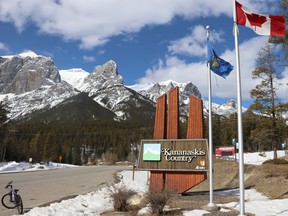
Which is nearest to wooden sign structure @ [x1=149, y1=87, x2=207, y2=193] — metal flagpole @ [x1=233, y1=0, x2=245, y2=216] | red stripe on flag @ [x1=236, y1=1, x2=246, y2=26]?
metal flagpole @ [x1=233, y1=0, x2=245, y2=216]

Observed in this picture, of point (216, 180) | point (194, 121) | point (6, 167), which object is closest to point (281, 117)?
point (216, 180)

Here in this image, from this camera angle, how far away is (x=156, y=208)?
12.5 m

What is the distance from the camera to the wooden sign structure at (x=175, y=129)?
20094 millimetres

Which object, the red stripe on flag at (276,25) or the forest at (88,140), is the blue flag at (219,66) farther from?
the forest at (88,140)

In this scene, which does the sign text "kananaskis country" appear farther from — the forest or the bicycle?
the forest

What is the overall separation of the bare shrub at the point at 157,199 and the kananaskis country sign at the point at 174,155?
24.0 feet

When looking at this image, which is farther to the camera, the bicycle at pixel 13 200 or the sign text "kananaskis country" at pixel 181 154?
the sign text "kananaskis country" at pixel 181 154

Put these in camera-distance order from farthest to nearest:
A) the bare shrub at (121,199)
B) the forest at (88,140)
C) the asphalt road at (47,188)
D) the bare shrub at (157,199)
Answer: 1. the forest at (88,140)
2. the asphalt road at (47,188)
3. the bare shrub at (121,199)
4. the bare shrub at (157,199)

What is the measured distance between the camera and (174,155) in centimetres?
2038

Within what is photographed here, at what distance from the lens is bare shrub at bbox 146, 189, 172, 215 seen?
40.4ft

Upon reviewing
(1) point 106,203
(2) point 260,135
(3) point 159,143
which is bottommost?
(1) point 106,203

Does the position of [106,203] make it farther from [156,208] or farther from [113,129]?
[113,129]

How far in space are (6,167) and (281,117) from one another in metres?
33.9

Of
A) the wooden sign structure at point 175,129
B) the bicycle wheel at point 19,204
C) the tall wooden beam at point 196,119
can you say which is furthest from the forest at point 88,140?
the bicycle wheel at point 19,204
